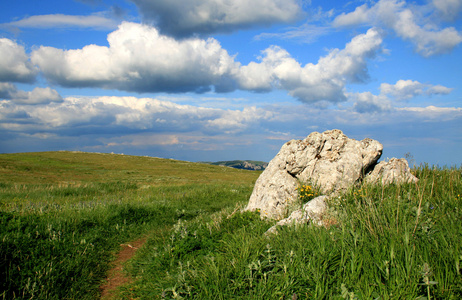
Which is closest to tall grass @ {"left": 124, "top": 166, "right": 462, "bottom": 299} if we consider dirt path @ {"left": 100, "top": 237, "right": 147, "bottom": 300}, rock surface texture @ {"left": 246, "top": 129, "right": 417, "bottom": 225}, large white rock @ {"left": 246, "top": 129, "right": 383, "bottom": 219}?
dirt path @ {"left": 100, "top": 237, "right": 147, "bottom": 300}

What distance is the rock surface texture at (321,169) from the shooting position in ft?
30.7

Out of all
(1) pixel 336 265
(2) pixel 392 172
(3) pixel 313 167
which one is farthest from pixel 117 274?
(2) pixel 392 172

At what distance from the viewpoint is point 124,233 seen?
31.7ft

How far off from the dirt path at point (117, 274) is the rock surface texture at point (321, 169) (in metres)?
4.25

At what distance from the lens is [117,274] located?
7.00 meters

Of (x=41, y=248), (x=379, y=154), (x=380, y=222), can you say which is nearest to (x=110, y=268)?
(x=41, y=248)

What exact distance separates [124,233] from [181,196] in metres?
7.10

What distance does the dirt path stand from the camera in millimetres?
6160

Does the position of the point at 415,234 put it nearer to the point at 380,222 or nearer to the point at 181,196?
the point at 380,222

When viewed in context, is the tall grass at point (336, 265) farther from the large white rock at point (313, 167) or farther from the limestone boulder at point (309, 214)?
the large white rock at point (313, 167)

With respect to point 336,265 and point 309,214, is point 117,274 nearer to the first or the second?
point 309,214

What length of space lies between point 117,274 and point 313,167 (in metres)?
7.16

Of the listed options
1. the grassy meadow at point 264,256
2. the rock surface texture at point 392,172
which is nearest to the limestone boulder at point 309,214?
the grassy meadow at point 264,256

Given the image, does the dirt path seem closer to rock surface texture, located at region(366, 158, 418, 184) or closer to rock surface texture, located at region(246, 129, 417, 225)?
rock surface texture, located at region(246, 129, 417, 225)
